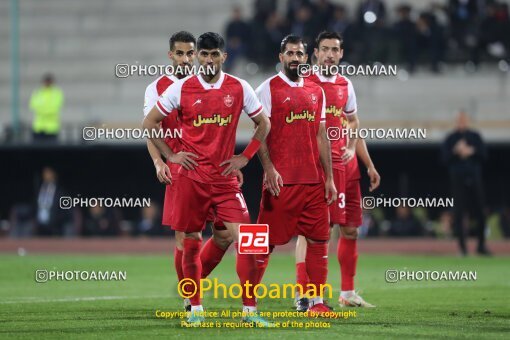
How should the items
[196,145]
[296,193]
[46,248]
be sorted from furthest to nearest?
[46,248] → [296,193] → [196,145]

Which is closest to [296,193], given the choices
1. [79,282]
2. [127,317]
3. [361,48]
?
[127,317]

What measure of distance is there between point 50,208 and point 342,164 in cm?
1324

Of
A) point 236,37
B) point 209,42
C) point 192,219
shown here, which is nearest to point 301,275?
point 192,219

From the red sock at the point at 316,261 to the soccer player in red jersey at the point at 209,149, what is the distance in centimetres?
93

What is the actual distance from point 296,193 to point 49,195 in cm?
1396

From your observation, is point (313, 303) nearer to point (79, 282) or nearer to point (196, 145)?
point (196, 145)

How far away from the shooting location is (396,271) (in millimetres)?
14992

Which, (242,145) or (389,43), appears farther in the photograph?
(389,43)

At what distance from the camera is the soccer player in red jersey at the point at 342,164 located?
10461 millimetres

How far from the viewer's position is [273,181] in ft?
30.1

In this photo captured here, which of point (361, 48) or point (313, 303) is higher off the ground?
point (361, 48)

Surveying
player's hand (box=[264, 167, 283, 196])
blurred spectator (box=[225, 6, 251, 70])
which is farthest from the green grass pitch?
blurred spectator (box=[225, 6, 251, 70])

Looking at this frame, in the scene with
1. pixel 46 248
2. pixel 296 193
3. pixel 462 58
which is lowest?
pixel 46 248

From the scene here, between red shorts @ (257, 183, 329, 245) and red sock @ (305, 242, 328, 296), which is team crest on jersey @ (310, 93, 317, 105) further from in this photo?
red sock @ (305, 242, 328, 296)
